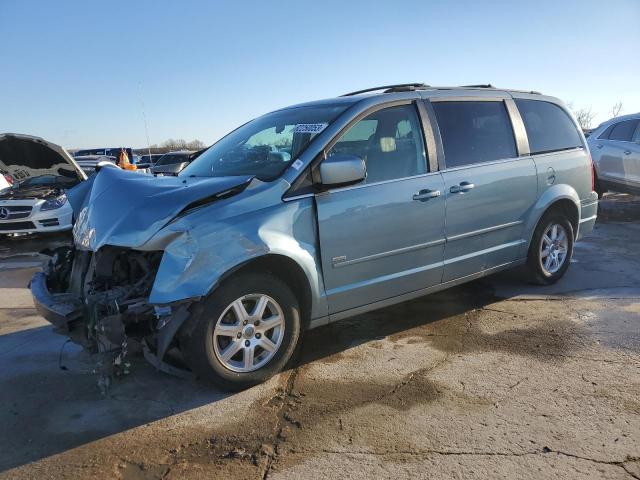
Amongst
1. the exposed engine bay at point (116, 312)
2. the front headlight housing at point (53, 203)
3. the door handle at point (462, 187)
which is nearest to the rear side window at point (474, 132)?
the door handle at point (462, 187)

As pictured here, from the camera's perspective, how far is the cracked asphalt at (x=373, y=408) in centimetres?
259

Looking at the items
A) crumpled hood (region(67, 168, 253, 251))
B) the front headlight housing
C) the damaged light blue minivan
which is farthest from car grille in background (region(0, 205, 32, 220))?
crumpled hood (region(67, 168, 253, 251))

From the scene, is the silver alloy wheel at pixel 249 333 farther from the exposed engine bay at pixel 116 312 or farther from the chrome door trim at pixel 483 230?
the chrome door trim at pixel 483 230

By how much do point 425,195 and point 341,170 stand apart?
0.90 meters

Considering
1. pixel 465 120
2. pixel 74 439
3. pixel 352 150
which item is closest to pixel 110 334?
pixel 74 439

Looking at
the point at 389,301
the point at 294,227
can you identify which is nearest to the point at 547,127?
the point at 389,301

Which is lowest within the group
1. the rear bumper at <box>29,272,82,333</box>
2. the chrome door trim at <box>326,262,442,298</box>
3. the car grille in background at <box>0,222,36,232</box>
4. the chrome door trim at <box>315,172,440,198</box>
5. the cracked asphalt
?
the cracked asphalt

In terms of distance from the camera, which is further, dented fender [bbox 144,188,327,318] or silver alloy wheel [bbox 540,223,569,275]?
silver alloy wheel [bbox 540,223,569,275]

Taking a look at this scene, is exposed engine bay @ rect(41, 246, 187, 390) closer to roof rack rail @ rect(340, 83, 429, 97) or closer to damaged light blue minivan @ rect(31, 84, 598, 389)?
damaged light blue minivan @ rect(31, 84, 598, 389)

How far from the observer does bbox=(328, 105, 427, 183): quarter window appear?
381 cm

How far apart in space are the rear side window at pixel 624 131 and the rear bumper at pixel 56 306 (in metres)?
10.1

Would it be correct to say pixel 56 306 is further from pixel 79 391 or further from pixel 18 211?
pixel 18 211

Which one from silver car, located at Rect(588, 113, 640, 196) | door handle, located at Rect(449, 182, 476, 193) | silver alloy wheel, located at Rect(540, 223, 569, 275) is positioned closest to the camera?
door handle, located at Rect(449, 182, 476, 193)

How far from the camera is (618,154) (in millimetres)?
9844
